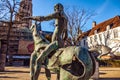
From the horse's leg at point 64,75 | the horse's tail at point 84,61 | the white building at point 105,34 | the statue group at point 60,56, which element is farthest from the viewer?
the white building at point 105,34

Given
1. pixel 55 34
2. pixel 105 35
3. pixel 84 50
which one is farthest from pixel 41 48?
pixel 105 35

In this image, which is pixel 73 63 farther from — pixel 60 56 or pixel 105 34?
pixel 105 34

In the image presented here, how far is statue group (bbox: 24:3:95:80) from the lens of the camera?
547 cm

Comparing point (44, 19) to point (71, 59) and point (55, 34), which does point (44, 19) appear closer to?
point (55, 34)

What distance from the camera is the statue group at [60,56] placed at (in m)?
5.47

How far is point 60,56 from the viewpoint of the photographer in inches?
235

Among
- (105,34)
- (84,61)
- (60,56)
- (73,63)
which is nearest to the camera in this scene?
Answer: (84,61)

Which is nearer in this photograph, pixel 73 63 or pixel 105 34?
pixel 73 63

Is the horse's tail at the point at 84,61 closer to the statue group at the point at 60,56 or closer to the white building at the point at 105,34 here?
the statue group at the point at 60,56

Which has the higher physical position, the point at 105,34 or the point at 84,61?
the point at 105,34

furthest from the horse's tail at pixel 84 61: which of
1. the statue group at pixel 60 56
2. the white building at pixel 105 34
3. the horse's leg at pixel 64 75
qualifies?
the white building at pixel 105 34

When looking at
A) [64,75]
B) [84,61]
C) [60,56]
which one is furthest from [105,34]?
[84,61]

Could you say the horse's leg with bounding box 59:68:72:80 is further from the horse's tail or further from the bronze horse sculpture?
the horse's tail

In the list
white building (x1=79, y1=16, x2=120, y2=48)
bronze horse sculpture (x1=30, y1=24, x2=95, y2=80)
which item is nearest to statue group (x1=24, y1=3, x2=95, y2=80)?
bronze horse sculpture (x1=30, y1=24, x2=95, y2=80)
